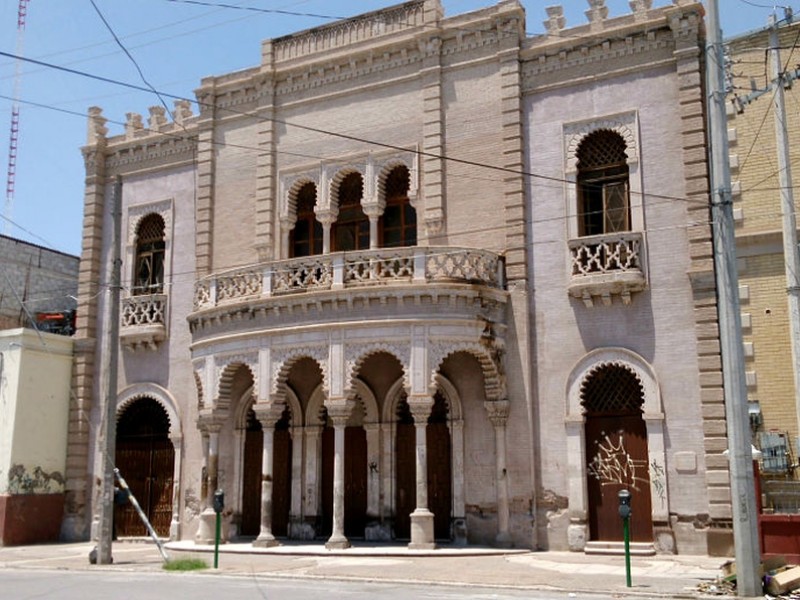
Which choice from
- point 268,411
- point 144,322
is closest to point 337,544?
point 268,411

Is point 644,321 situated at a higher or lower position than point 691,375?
higher

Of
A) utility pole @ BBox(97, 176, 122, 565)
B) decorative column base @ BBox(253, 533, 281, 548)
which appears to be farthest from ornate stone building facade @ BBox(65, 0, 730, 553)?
utility pole @ BBox(97, 176, 122, 565)

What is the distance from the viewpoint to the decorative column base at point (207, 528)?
22312 mm

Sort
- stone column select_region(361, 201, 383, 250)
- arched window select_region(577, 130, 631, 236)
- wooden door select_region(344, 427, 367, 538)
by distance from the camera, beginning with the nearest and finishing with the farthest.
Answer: arched window select_region(577, 130, 631, 236)
wooden door select_region(344, 427, 367, 538)
stone column select_region(361, 201, 383, 250)

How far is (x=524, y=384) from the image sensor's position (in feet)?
68.4

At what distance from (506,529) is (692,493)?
408 cm

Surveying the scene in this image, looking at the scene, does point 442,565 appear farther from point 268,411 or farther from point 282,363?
point 282,363

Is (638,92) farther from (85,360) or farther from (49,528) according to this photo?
(49,528)

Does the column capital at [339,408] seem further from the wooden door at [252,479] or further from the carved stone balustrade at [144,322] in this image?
the carved stone balustrade at [144,322]

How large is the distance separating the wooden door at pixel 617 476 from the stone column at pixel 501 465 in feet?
5.98

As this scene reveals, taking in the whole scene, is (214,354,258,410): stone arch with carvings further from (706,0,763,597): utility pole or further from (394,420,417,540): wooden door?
(706,0,763,597): utility pole

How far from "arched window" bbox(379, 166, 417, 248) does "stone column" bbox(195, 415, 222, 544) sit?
6.25 m

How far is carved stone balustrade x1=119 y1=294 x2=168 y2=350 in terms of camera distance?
2594cm

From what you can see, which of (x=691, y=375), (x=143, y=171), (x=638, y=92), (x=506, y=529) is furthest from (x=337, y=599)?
(x=143, y=171)
